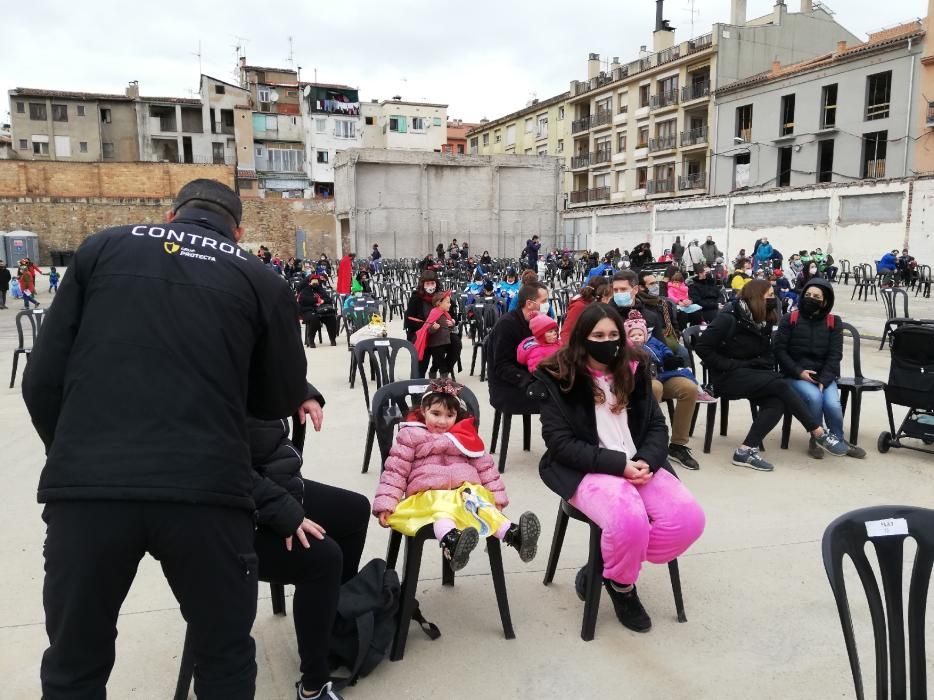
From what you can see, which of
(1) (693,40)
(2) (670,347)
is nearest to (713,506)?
(2) (670,347)

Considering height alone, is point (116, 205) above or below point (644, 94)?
below

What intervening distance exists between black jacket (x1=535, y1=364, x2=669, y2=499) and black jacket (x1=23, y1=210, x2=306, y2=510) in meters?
1.56

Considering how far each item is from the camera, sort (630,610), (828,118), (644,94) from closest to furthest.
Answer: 1. (630,610)
2. (828,118)
3. (644,94)

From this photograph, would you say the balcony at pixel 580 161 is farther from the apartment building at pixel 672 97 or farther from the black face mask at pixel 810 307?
the black face mask at pixel 810 307

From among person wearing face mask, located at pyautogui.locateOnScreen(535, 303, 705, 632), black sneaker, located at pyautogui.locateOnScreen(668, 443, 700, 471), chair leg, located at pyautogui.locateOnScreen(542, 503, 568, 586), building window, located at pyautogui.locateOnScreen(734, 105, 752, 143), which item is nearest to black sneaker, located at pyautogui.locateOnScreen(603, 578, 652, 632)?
person wearing face mask, located at pyautogui.locateOnScreen(535, 303, 705, 632)

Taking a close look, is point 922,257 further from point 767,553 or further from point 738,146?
point 767,553

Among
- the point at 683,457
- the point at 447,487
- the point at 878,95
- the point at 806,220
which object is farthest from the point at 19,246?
the point at 878,95

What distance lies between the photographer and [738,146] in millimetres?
34188

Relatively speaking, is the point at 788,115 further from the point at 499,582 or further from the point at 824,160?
the point at 499,582

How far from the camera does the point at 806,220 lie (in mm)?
24844

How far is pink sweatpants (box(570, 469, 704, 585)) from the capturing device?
2.69 m

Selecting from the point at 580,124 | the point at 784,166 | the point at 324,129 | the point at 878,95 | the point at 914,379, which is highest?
the point at 324,129

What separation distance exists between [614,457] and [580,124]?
45.4 metres

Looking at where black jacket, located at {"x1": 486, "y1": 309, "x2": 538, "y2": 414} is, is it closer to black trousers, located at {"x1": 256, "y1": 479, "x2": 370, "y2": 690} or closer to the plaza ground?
the plaza ground
